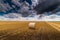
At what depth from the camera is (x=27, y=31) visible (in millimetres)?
2498

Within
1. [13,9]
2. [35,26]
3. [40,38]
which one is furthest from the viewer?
[13,9]

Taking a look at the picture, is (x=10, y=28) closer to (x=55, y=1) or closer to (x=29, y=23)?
(x=29, y=23)

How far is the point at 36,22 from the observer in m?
2.58

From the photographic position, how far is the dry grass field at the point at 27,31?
237cm

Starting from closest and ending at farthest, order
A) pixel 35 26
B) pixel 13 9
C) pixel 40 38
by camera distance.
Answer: pixel 40 38, pixel 35 26, pixel 13 9

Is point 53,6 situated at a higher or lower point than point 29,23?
higher

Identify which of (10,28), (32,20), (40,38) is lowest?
(40,38)

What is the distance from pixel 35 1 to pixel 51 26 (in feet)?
2.10

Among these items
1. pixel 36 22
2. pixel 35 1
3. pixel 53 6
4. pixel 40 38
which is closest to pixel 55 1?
pixel 53 6

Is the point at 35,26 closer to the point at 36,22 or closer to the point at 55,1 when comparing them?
the point at 36,22

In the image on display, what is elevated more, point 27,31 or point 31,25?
point 31,25

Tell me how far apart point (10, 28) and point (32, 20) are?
0.50 meters

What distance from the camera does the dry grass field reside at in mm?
2373

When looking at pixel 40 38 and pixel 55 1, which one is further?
pixel 55 1
